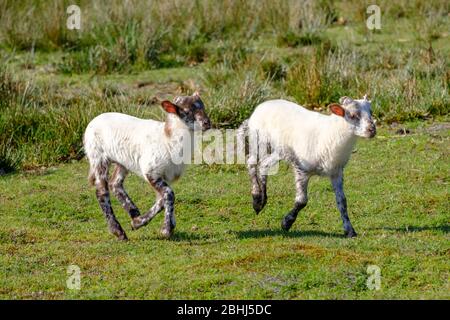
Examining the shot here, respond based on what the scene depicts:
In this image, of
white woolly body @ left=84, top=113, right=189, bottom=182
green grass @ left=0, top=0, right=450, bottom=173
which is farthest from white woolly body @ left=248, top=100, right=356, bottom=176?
green grass @ left=0, top=0, right=450, bottom=173

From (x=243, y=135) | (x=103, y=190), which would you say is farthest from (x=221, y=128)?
(x=103, y=190)

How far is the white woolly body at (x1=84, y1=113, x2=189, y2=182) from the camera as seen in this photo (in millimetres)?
11047

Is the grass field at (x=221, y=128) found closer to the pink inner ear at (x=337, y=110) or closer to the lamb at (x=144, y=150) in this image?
the lamb at (x=144, y=150)

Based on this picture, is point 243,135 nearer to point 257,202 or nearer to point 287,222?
point 257,202

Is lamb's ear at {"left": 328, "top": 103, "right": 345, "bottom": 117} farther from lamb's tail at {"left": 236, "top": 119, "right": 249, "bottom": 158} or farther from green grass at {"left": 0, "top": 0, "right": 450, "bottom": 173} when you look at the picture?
green grass at {"left": 0, "top": 0, "right": 450, "bottom": 173}

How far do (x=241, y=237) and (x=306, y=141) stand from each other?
117 cm

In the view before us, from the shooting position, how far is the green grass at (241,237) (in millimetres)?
9688

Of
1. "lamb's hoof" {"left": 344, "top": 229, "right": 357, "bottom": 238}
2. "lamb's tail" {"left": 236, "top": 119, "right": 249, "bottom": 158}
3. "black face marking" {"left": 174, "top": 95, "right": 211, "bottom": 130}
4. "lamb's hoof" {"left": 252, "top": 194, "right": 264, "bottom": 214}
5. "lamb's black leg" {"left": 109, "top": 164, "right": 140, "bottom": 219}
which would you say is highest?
"black face marking" {"left": 174, "top": 95, "right": 211, "bottom": 130}

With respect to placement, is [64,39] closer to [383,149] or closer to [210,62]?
[210,62]

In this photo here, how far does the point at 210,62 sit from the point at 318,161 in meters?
7.98

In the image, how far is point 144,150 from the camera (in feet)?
36.6

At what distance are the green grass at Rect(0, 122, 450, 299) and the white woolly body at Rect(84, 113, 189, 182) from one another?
29.2 inches

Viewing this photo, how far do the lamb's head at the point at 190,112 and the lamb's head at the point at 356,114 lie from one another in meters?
1.25

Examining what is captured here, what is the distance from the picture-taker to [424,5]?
70.5ft
